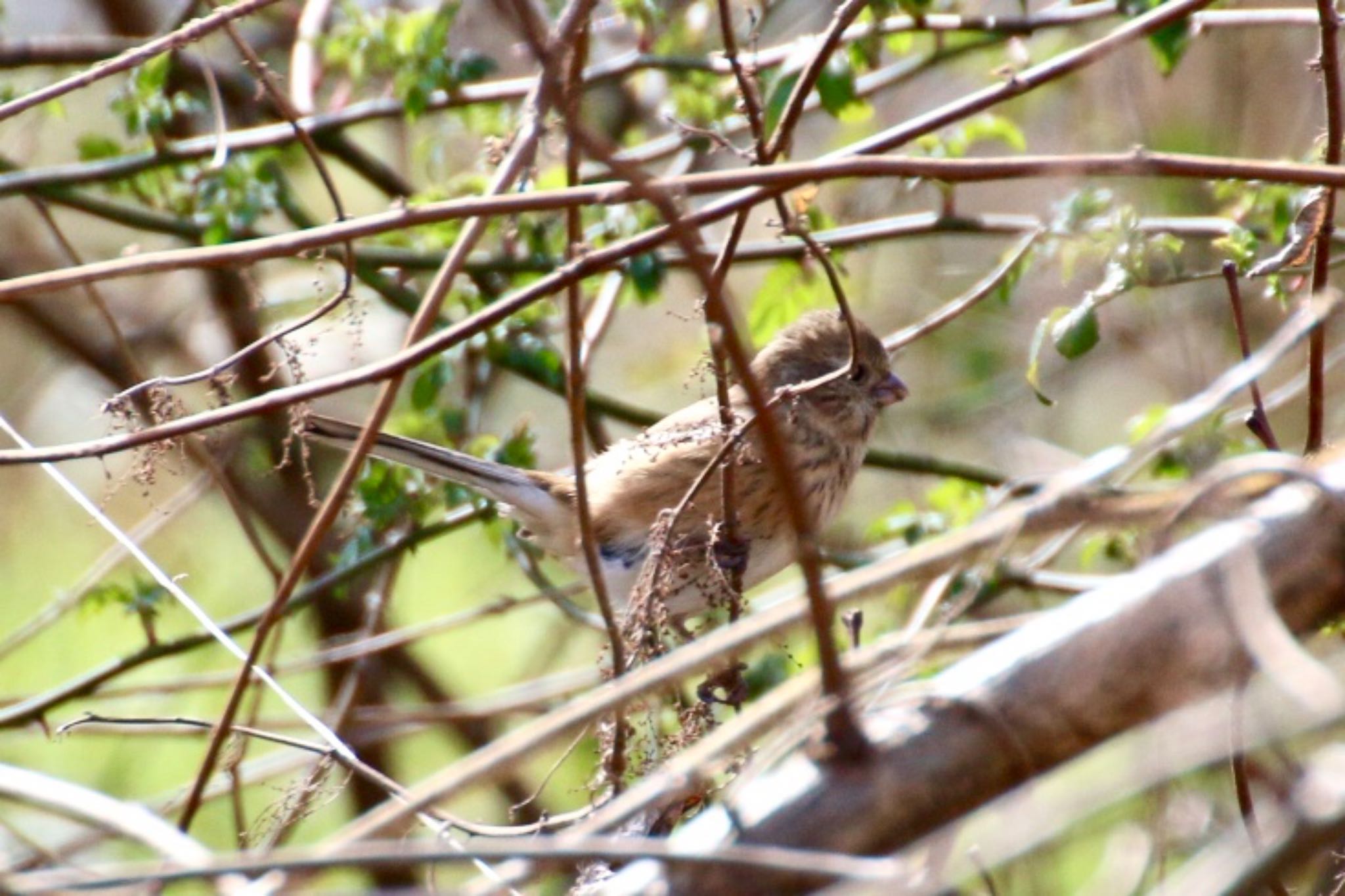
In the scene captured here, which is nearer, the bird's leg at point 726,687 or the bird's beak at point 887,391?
the bird's leg at point 726,687

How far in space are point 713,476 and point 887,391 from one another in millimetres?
933

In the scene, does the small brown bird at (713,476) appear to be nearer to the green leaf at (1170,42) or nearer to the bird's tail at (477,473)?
the bird's tail at (477,473)

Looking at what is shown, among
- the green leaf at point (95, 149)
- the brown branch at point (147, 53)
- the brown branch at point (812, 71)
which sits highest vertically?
the brown branch at point (147, 53)

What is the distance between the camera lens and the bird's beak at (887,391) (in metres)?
4.54

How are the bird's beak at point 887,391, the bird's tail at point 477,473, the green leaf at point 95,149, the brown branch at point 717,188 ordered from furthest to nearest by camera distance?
the bird's beak at point 887,391 → the green leaf at point 95,149 → the bird's tail at point 477,473 → the brown branch at point 717,188

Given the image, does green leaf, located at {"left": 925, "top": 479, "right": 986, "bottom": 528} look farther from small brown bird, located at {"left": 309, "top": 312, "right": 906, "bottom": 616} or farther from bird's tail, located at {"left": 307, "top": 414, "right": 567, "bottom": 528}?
bird's tail, located at {"left": 307, "top": 414, "right": 567, "bottom": 528}

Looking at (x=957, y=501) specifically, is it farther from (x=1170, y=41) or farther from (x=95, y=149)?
(x=95, y=149)

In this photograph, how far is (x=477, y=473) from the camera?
3.74m

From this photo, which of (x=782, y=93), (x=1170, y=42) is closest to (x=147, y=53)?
(x=782, y=93)

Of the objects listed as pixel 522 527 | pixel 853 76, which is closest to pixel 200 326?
pixel 522 527

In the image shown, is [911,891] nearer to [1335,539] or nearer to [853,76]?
[1335,539]

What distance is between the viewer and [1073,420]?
7.05m

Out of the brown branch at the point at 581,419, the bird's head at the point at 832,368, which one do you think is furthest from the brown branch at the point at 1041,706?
the bird's head at the point at 832,368

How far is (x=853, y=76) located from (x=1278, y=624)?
217 cm
